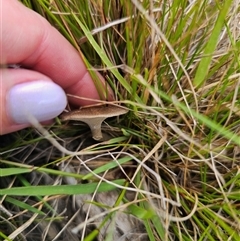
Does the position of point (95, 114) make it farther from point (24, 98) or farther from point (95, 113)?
point (24, 98)

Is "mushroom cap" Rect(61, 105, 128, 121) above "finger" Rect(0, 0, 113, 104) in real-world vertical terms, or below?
below

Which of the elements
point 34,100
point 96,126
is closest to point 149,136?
point 96,126

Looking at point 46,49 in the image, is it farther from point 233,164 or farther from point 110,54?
point 233,164

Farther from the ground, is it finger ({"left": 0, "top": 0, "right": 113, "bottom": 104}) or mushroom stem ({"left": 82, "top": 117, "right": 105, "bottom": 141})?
finger ({"left": 0, "top": 0, "right": 113, "bottom": 104})

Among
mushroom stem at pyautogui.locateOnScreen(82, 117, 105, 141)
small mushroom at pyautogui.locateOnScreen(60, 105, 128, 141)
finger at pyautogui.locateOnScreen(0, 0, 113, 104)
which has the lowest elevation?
mushroom stem at pyautogui.locateOnScreen(82, 117, 105, 141)

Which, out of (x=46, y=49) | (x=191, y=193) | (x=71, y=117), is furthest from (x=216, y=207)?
(x=46, y=49)
